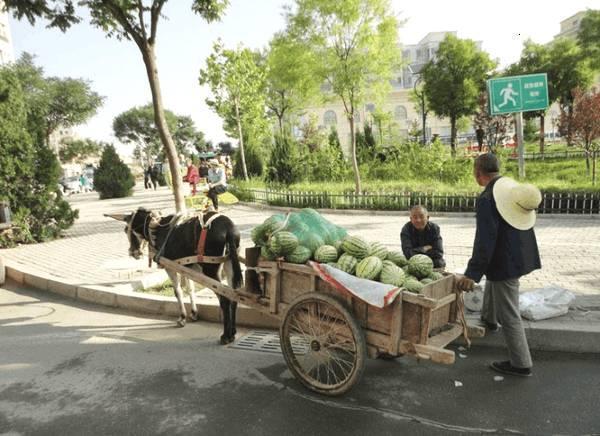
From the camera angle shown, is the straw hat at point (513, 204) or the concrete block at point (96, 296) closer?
the straw hat at point (513, 204)

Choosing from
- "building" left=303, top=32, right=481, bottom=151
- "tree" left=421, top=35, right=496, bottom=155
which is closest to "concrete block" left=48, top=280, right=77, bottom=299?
"tree" left=421, top=35, right=496, bottom=155

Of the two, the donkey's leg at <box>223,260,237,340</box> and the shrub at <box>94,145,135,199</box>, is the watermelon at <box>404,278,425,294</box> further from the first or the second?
the shrub at <box>94,145,135,199</box>

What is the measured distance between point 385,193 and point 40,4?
10.4 meters

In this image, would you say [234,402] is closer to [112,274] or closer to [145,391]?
[145,391]

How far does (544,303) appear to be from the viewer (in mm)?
4797

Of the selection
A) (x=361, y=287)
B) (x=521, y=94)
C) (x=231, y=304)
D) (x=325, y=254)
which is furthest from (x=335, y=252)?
(x=521, y=94)

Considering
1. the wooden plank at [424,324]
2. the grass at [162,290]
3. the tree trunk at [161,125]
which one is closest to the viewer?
the wooden plank at [424,324]

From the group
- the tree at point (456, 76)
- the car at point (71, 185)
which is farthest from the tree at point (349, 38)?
the car at point (71, 185)

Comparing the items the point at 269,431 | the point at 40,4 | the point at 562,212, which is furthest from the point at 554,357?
the point at 40,4

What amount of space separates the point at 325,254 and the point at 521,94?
7663mm

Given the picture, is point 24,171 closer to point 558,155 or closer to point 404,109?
point 558,155

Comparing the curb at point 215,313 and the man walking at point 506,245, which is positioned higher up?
the man walking at point 506,245

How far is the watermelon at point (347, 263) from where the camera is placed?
351 centimetres

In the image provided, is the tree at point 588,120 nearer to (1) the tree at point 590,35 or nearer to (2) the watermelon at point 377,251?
(1) the tree at point 590,35
